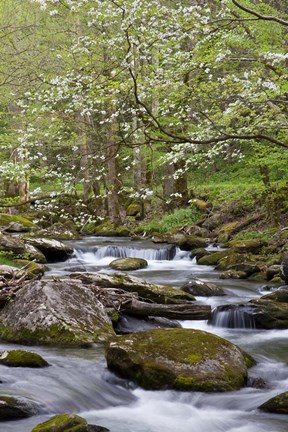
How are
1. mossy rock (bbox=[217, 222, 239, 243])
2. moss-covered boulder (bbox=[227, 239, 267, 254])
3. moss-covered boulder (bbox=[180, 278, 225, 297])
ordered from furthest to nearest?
1. mossy rock (bbox=[217, 222, 239, 243])
2. moss-covered boulder (bbox=[227, 239, 267, 254])
3. moss-covered boulder (bbox=[180, 278, 225, 297])

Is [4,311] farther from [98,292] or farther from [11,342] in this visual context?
[98,292]

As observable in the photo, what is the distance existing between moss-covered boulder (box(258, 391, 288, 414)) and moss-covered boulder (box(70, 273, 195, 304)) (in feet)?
12.2

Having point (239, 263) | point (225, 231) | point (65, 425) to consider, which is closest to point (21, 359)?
point (65, 425)

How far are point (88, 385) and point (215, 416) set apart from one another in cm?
157

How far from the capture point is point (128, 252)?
1716cm

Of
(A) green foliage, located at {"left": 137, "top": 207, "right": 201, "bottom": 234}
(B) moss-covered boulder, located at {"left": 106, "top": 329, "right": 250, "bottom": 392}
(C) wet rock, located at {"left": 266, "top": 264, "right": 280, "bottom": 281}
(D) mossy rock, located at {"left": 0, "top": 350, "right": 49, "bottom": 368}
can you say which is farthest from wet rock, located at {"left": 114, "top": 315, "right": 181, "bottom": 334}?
(A) green foliage, located at {"left": 137, "top": 207, "right": 201, "bottom": 234}

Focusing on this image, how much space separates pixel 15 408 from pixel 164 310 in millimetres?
3932

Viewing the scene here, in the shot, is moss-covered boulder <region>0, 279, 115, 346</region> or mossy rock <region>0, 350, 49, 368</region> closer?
mossy rock <region>0, 350, 49, 368</region>

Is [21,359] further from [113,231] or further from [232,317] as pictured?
[113,231]

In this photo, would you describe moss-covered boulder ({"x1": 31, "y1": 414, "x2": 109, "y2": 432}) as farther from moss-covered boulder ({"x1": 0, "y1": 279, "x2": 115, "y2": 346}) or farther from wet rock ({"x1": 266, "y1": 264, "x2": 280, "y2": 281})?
wet rock ({"x1": 266, "y1": 264, "x2": 280, "y2": 281})

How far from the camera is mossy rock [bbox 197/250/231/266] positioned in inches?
574

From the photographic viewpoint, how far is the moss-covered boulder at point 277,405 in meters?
5.66

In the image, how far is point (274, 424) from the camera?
18.2 feet

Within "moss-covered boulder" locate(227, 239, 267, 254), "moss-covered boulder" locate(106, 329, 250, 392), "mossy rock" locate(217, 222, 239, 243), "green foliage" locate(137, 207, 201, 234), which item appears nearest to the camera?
"moss-covered boulder" locate(106, 329, 250, 392)
